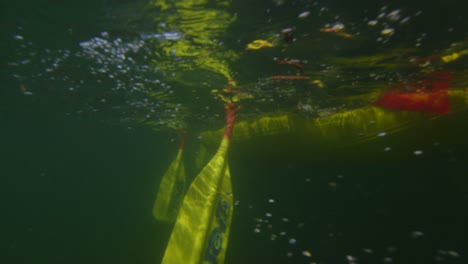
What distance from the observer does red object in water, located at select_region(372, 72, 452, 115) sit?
8.72 metres

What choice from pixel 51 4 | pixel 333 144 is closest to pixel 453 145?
pixel 333 144

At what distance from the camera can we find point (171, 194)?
14.2 m

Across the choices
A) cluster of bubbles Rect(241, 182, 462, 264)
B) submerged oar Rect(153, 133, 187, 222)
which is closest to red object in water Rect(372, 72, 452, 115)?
cluster of bubbles Rect(241, 182, 462, 264)

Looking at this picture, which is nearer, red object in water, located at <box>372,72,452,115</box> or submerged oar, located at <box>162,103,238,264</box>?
submerged oar, located at <box>162,103,238,264</box>

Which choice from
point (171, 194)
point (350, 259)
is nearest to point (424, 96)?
point (171, 194)

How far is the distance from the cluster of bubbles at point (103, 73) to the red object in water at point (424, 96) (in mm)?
7868

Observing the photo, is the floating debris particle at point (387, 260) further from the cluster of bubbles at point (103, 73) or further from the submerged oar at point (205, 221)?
the cluster of bubbles at point (103, 73)

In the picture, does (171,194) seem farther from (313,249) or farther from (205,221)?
(313,249)

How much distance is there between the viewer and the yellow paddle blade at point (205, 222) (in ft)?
21.8

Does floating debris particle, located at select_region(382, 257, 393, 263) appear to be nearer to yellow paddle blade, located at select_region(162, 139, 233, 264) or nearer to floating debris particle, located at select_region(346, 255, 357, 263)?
floating debris particle, located at select_region(346, 255, 357, 263)

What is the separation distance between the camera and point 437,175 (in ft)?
233

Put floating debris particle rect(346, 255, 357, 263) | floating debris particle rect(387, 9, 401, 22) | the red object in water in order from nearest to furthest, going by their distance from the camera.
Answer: floating debris particle rect(387, 9, 401, 22), the red object in water, floating debris particle rect(346, 255, 357, 263)

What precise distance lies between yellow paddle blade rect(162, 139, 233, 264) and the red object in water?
6401 mm

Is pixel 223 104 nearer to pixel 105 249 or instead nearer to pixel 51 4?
pixel 51 4
